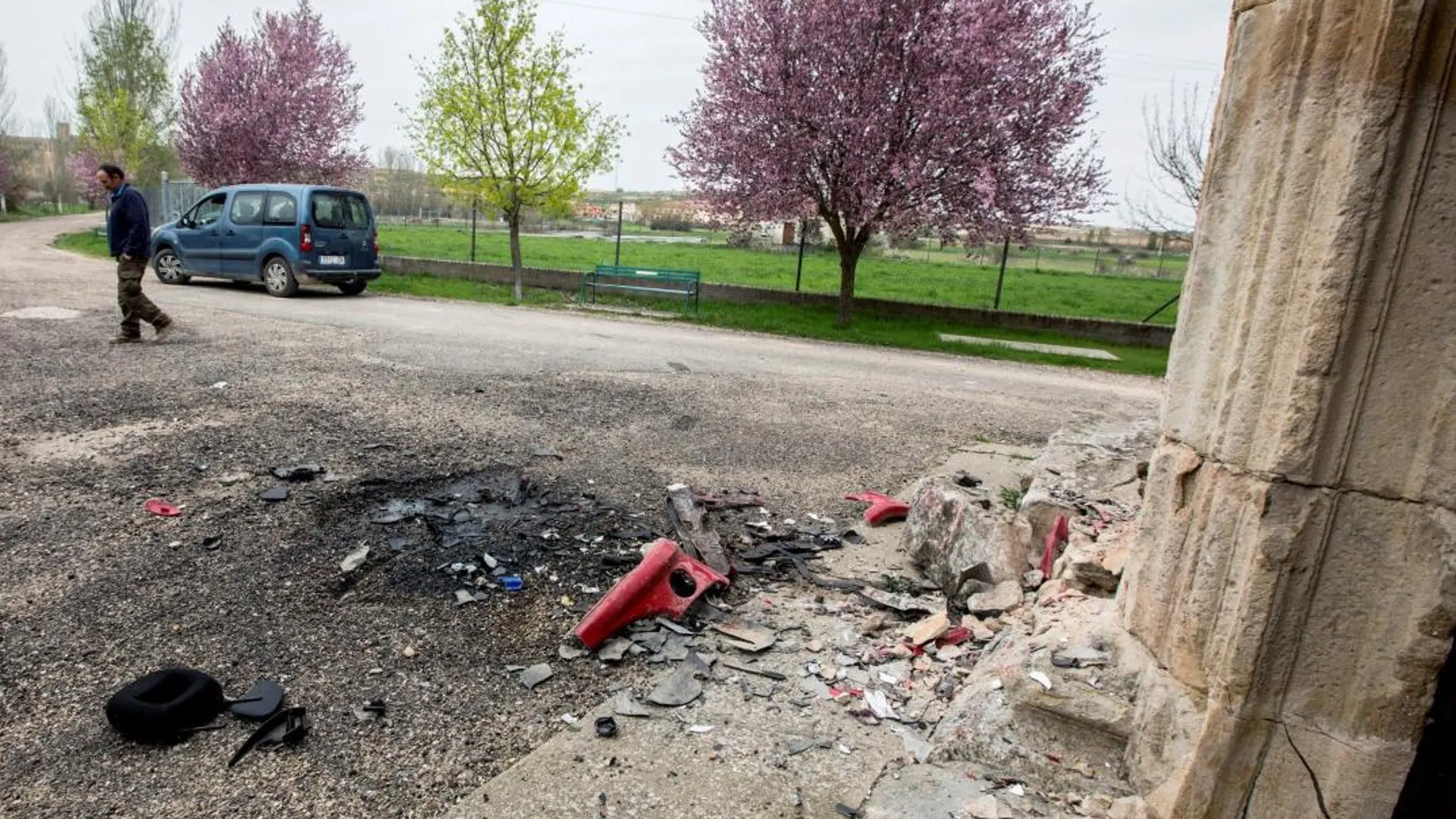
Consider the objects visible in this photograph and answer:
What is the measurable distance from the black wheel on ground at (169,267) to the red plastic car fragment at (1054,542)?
642 inches

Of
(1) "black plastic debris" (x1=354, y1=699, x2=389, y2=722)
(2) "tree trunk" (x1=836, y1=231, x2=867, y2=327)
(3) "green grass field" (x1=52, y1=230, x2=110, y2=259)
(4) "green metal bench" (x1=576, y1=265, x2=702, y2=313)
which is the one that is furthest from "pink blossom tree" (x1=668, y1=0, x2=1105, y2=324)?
(3) "green grass field" (x1=52, y1=230, x2=110, y2=259)

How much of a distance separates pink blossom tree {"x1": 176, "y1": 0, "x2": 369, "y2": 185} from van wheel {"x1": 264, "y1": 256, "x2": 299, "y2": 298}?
1089 cm

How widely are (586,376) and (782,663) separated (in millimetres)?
5897

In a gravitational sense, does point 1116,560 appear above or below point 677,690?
above

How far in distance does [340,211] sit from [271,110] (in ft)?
36.6

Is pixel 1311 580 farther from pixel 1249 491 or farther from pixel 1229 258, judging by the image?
pixel 1229 258

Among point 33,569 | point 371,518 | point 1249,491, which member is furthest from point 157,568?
point 1249,491

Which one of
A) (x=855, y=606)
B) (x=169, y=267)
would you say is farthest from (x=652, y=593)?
(x=169, y=267)

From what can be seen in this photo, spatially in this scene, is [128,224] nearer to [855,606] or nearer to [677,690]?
[677,690]

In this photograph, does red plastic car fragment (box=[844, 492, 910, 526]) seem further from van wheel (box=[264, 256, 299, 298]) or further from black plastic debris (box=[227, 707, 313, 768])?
van wheel (box=[264, 256, 299, 298])

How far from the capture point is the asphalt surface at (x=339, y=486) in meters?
2.73

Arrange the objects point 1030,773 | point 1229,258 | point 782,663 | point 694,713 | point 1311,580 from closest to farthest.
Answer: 1. point 1311,580
2. point 1229,258
3. point 1030,773
4. point 694,713
5. point 782,663

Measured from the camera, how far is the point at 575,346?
35.9ft

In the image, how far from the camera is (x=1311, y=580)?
6.34 feet
